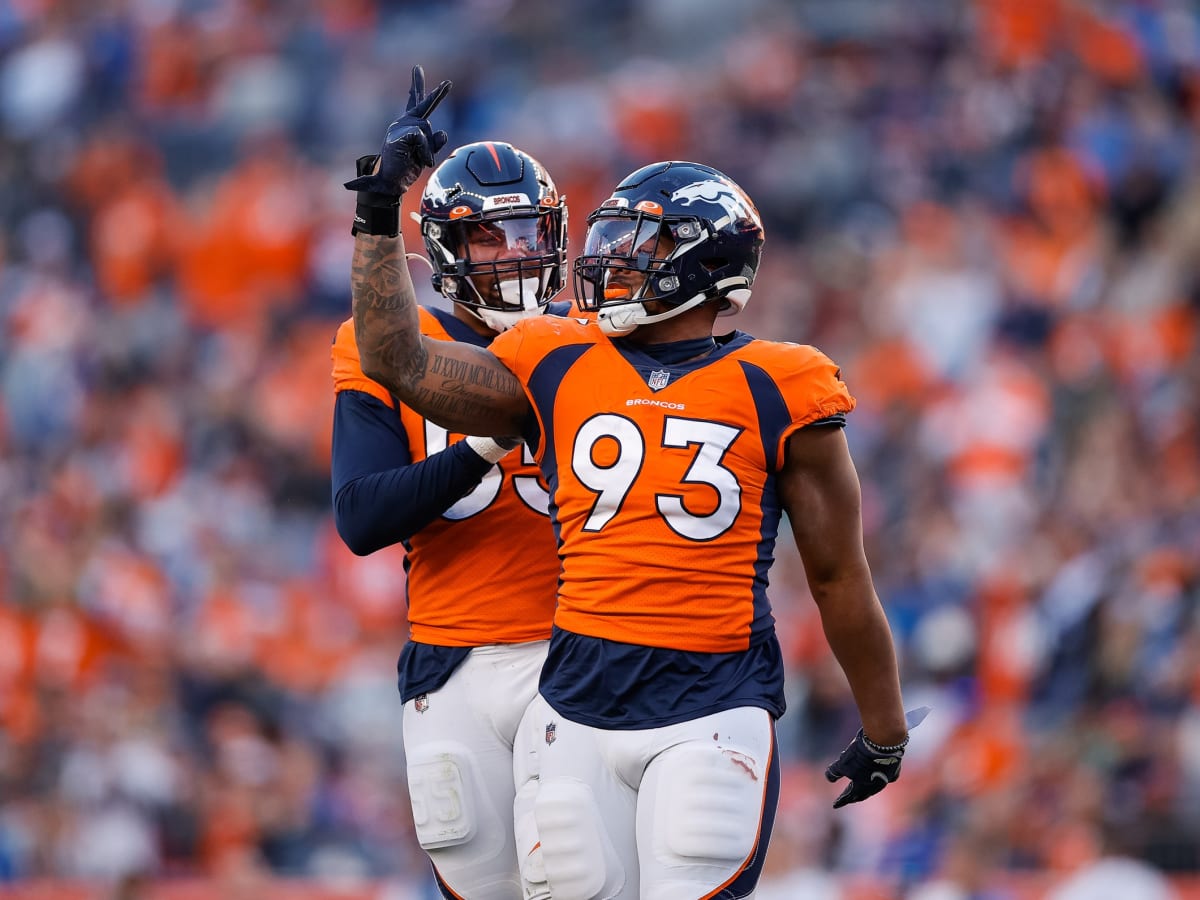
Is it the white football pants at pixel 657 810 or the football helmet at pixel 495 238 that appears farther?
the football helmet at pixel 495 238

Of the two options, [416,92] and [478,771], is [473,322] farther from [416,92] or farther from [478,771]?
[478,771]

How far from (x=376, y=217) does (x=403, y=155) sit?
154 mm

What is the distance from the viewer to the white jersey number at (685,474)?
3.74 metres

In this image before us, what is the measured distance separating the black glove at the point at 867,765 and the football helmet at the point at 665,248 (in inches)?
40.7

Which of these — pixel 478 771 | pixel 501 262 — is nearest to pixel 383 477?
pixel 501 262

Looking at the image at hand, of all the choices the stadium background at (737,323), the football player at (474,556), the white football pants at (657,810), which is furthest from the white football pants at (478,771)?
the stadium background at (737,323)

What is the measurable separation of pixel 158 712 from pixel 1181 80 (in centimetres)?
659

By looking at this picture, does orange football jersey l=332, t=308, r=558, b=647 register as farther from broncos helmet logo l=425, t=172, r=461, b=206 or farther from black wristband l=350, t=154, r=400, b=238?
black wristband l=350, t=154, r=400, b=238

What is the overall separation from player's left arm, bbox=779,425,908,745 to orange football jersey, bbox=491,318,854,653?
54 millimetres

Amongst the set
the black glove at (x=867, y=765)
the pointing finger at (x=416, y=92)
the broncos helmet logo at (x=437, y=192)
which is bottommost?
the black glove at (x=867, y=765)

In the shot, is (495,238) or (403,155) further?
(495,238)

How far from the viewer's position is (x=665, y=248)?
3918mm

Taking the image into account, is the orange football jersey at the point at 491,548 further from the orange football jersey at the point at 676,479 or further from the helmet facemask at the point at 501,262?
the orange football jersey at the point at 676,479

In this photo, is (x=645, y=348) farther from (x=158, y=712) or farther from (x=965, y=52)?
(x=965, y=52)
